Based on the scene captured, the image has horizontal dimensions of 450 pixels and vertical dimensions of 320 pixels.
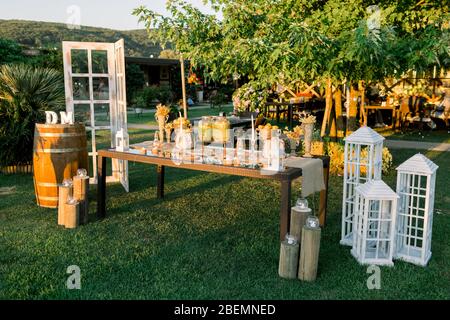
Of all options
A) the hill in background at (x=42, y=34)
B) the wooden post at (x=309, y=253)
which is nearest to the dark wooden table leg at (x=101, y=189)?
the wooden post at (x=309, y=253)

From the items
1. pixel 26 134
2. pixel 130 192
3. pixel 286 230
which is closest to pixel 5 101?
pixel 26 134

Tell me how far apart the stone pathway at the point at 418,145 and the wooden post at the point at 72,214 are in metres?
7.94

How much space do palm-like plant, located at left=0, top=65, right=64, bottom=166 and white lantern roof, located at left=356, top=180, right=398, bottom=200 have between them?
223 inches

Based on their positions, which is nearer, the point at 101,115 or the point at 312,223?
the point at 312,223

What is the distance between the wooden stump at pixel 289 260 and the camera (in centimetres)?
353

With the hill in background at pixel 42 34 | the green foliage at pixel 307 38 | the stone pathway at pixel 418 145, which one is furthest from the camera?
the hill in background at pixel 42 34

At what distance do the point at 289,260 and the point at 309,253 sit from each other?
0.17 m

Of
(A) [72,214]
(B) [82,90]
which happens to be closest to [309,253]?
(A) [72,214]

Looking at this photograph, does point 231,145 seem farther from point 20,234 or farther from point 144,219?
point 20,234

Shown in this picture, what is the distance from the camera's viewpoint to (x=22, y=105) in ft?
24.8

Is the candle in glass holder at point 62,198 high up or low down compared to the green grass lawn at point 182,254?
up

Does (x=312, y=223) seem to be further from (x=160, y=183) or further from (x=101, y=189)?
(x=160, y=183)

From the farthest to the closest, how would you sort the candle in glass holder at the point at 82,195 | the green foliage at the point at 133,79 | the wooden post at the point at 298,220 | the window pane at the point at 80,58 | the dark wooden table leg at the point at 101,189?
the green foliage at the point at 133,79 < the window pane at the point at 80,58 < the dark wooden table leg at the point at 101,189 < the candle in glass holder at the point at 82,195 < the wooden post at the point at 298,220

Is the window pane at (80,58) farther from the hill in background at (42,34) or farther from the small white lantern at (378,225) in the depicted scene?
the hill in background at (42,34)
